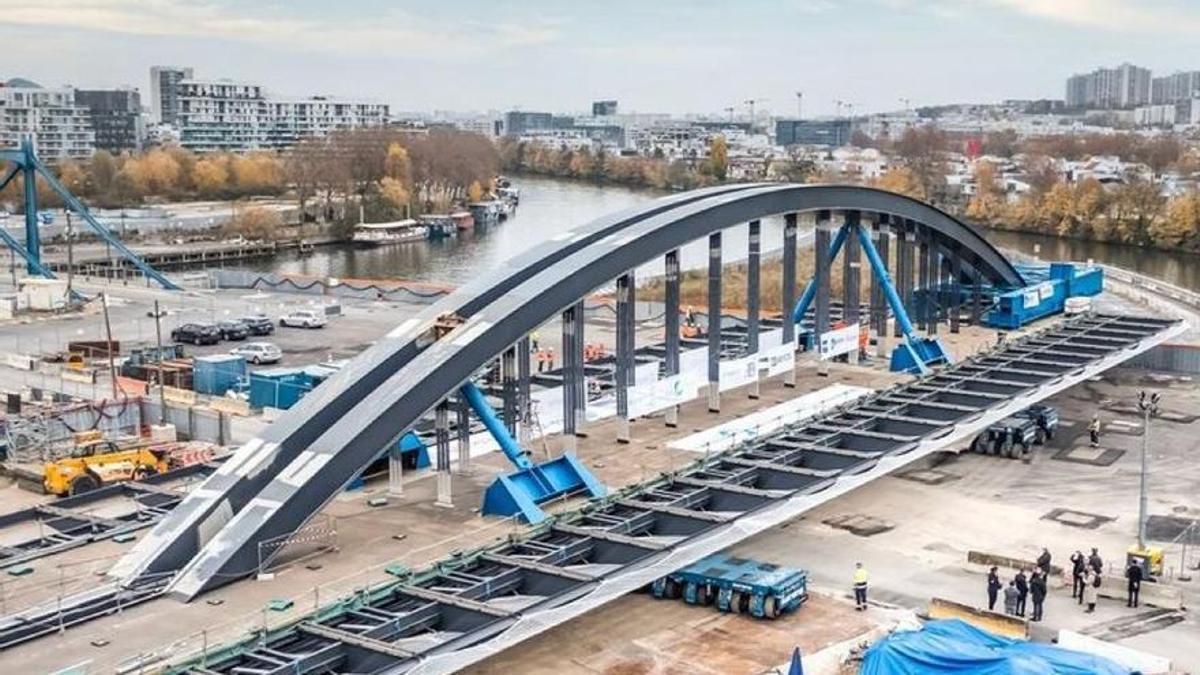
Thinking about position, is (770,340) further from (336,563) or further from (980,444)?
(336,563)

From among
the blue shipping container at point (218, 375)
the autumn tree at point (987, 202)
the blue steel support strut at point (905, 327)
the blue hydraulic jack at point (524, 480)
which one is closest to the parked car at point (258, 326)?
the blue shipping container at point (218, 375)

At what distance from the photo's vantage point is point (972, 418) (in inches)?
1190

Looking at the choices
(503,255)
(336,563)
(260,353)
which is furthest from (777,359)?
(503,255)

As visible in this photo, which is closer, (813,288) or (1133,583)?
(1133,583)

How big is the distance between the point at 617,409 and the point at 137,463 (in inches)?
461

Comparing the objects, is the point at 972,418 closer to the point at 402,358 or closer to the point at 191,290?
the point at 402,358

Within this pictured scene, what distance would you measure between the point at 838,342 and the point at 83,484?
20249 mm

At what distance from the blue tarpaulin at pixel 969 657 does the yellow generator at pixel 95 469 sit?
60.3ft

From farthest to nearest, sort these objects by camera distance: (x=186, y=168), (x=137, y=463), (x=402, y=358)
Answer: (x=186, y=168)
(x=137, y=463)
(x=402, y=358)

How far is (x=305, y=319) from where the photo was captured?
56.3m

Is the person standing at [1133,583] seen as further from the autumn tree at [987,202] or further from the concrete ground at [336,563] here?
the autumn tree at [987,202]

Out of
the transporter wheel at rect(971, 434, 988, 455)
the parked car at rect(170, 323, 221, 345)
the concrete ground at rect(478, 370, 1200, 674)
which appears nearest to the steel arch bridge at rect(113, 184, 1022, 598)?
the concrete ground at rect(478, 370, 1200, 674)

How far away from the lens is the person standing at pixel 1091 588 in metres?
23.4

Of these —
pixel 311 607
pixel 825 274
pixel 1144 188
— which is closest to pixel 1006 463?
pixel 825 274
